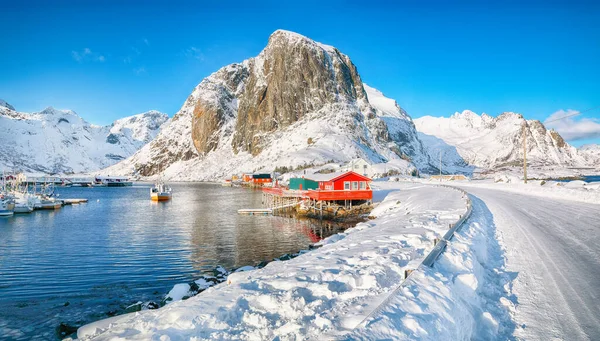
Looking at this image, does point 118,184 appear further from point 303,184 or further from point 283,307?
point 283,307

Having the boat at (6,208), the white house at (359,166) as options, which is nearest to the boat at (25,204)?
the boat at (6,208)

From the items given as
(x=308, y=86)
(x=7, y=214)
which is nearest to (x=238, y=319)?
(x=7, y=214)

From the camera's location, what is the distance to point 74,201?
237ft

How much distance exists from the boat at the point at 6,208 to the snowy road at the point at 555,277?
216 feet

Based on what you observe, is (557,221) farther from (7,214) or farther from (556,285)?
(7,214)

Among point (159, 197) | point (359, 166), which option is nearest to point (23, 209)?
point (159, 197)

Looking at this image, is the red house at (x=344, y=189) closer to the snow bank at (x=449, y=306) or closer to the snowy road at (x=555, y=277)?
the snowy road at (x=555, y=277)

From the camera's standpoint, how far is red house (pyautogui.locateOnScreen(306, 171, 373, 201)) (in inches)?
1949

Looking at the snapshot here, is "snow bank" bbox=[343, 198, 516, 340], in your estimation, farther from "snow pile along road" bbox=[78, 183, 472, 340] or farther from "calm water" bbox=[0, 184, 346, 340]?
"calm water" bbox=[0, 184, 346, 340]

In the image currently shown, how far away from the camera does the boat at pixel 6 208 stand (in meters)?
52.1

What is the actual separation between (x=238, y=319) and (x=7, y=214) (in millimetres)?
63554

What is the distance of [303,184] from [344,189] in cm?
1220

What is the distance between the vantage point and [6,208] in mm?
53188

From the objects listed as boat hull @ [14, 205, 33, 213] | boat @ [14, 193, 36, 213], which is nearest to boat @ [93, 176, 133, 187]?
boat @ [14, 193, 36, 213]
